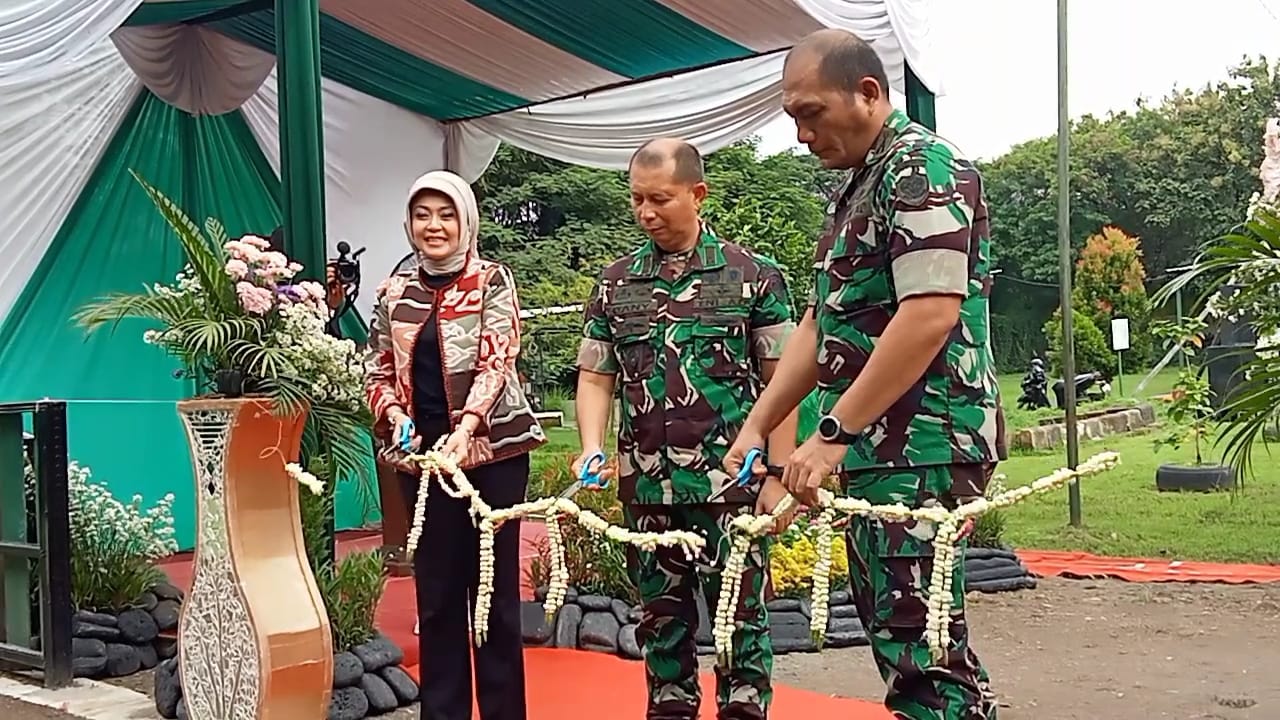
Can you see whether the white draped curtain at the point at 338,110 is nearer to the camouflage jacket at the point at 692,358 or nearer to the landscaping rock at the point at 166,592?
the landscaping rock at the point at 166,592

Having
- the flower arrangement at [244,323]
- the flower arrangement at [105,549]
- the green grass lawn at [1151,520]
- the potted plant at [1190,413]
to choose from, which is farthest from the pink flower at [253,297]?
the potted plant at [1190,413]

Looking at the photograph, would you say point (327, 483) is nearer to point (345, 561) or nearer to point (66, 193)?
point (345, 561)

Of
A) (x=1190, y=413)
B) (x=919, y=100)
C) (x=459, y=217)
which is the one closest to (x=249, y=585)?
(x=459, y=217)

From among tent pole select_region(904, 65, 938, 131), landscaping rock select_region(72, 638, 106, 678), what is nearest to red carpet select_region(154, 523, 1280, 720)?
landscaping rock select_region(72, 638, 106, 678)

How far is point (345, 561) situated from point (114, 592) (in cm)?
111

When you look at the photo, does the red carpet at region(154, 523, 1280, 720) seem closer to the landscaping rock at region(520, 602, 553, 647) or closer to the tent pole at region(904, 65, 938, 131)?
the landscaping rock at region(520, 602, 553, 647)

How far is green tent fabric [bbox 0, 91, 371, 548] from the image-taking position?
5.68 metres

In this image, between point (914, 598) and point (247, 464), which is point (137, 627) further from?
point (914, 598)

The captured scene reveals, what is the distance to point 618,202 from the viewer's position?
Result: 44.4 feet

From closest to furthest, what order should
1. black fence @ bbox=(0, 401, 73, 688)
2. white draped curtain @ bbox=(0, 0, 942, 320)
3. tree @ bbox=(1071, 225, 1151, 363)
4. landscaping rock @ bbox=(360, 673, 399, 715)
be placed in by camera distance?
1. landscaping rock @ bbox=(360, 673, 399, 715)
2. black fence @ bbox=(0, 401, 73, 688)
3. white draped curtain @ bbox=(0, 0, 942, 320)
4. tree @ bbox=(1071, 225, 1151, 363)

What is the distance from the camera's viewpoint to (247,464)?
306 cm

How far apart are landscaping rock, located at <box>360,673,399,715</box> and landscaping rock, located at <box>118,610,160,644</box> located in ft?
3.75

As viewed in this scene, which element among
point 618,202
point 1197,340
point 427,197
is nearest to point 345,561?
point 427,197

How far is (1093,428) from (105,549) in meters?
9.01
